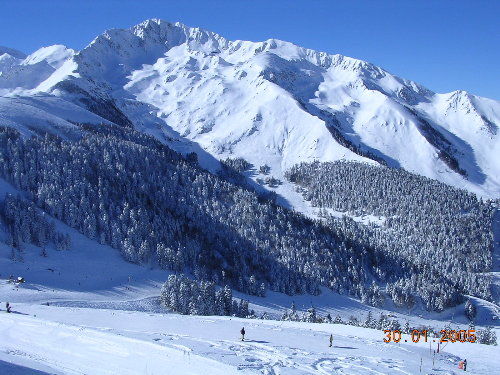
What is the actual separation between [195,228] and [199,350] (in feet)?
386

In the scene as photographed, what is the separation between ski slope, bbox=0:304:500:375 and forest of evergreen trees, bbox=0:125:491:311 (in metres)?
75.9

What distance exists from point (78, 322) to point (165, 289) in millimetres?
52882

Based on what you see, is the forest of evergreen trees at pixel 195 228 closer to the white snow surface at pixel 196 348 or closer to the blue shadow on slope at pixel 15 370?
the white snow surface at pixel 196 348

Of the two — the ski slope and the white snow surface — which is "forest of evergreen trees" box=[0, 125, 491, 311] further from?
the ski slope

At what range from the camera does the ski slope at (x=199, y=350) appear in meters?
35.7

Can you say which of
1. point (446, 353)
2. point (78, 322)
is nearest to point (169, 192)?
point (78, 322)

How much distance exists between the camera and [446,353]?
47125 mm

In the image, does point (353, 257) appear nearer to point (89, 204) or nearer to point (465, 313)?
point (465, 313)

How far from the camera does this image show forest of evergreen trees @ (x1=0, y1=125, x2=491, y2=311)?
136 m

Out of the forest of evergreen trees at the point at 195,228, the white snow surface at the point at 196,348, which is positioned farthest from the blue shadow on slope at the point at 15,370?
the forest of evergreen trees at the point at 195,228

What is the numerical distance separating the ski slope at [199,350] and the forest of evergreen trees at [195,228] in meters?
75.9

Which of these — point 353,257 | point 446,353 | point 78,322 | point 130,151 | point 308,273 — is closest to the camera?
point 446,353

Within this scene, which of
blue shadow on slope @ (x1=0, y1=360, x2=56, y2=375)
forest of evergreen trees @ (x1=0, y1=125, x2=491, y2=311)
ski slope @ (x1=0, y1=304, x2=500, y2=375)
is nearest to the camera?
blue shadow on slope @ (x1=0, y1=360, x2=56, y2=375)

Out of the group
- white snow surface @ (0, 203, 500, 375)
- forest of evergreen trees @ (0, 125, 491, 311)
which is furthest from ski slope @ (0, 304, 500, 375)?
forest of evergreen trees @ (0, 125, 491, 311)
